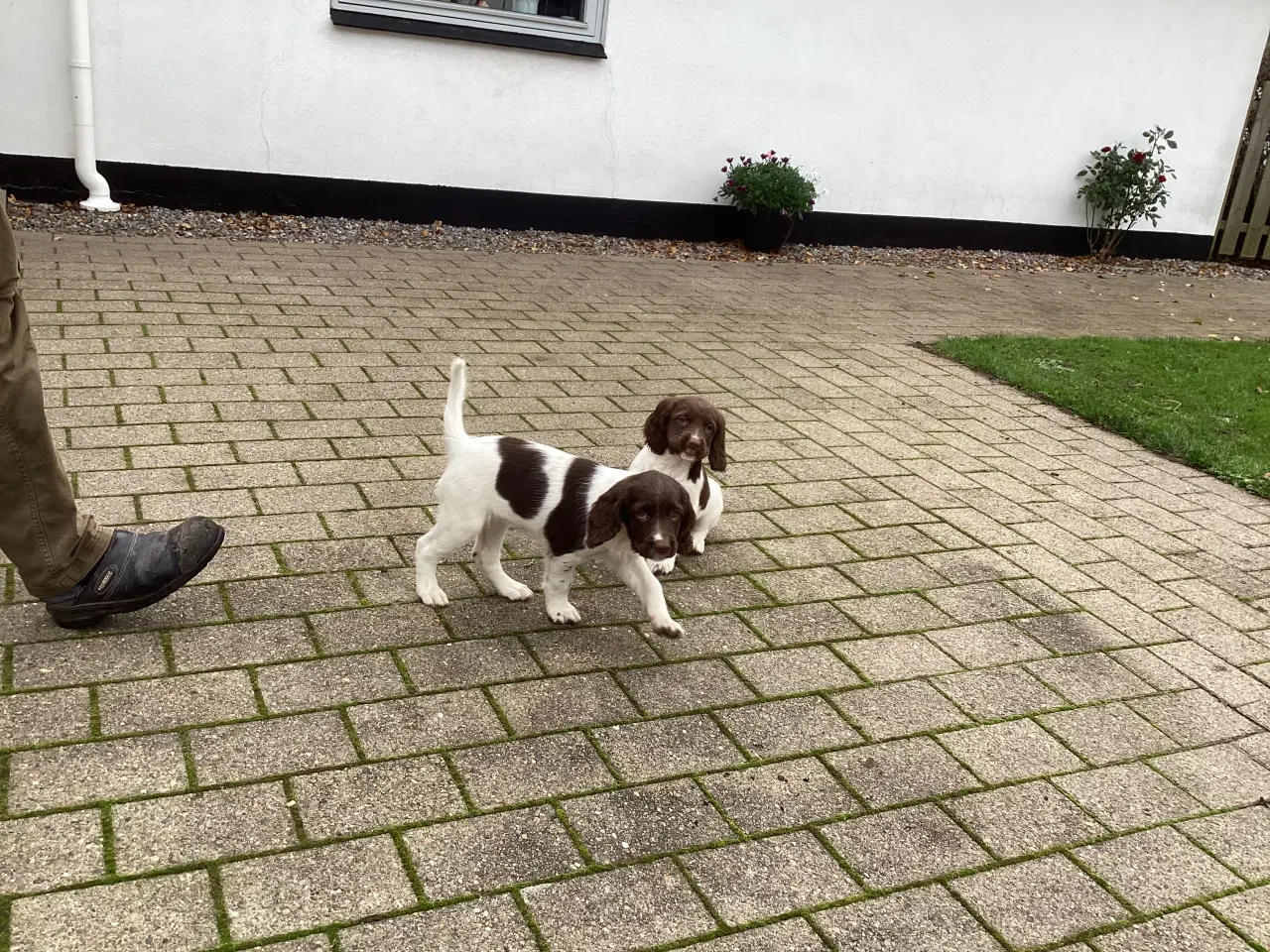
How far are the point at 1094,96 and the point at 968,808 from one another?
1248cm

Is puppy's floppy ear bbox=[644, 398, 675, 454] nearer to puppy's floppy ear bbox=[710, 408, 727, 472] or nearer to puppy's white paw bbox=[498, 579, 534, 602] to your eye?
puppy's floppy ear bbox=[710, 408, 727, 472]

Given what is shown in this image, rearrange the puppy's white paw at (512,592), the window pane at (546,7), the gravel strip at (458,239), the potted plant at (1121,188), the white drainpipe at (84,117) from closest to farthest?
1. the puppy's white paw at (512,592)
2. the white drainpipe at (84,117)
3. the gravel strip at (458,239)
4. the window pane at (546,7)
5. the potted plant at (1121,188)

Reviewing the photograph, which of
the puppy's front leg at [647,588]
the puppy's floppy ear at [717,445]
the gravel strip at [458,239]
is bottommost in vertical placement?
the puppy's front leg at [647,588]

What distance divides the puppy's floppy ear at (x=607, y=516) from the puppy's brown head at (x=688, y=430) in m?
0.71

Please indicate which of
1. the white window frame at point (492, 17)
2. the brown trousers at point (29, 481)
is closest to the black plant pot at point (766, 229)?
the white window frame at point (492, 17)

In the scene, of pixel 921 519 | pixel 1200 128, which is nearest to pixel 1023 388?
pixel 921 519

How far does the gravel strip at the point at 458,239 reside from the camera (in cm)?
928

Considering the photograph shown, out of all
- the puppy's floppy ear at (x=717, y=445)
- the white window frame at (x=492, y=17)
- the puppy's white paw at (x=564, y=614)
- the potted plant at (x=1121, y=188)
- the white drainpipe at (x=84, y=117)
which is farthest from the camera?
the potted plant at (x=1121, y=188)

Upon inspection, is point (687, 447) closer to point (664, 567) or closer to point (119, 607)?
point (664, 567)

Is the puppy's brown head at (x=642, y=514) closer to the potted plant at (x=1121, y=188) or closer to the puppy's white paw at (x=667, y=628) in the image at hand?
the puppy's white paw at (x=667, y=628)

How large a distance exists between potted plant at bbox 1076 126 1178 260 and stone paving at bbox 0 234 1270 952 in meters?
8.04

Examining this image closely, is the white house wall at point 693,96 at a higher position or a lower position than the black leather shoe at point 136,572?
higher

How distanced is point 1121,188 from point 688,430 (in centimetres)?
1136

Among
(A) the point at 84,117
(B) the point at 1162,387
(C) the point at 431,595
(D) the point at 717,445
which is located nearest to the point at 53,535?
(C) the point at 431,595
